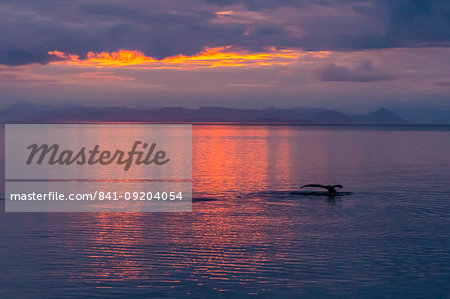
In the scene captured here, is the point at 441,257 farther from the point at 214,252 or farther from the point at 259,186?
the point at 259,186

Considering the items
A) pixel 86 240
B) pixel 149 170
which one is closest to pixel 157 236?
pixel 86 240

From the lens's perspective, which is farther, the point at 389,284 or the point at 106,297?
the point at 389,284

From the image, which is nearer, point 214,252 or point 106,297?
point 106,297

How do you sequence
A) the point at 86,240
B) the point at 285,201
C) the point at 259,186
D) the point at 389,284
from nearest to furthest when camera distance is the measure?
the point at 389,284
the point at 86,240
the point at 285,201
the point at 259,186

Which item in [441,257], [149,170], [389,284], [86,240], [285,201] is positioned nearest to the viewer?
[389,284]

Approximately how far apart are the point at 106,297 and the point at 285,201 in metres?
24.4

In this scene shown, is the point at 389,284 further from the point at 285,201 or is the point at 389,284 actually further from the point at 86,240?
the point at 285,201

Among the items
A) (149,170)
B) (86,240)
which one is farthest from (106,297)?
(149,170)

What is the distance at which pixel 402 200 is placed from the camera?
42344mm

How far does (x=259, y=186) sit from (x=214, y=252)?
26.2m

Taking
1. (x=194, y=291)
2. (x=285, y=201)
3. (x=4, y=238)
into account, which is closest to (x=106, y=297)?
(x=194, y=291)

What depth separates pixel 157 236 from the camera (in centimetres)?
2900

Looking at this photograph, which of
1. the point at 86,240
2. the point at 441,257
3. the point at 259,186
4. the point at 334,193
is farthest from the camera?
the point at 259,186

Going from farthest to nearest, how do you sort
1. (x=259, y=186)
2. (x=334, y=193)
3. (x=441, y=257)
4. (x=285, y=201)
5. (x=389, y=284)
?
1. (x=259, y=186)
2. (x=334, y=193)
3. (x=285, y=201)
4. (x=441, y=257)
5. (x=389, y=284)
